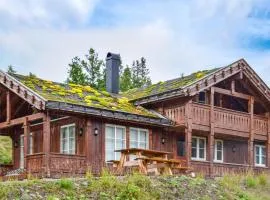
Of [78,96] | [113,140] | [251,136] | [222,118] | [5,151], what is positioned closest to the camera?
[78,96]

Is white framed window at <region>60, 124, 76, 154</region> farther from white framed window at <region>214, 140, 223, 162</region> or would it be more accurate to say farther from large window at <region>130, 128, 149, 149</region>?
white framed window at <region>214, 140, 223, 162</region>

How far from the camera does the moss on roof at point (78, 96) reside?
86.6 ft

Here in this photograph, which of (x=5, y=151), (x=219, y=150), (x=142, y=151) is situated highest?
(x=142, y=151)

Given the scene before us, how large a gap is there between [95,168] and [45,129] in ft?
10.2

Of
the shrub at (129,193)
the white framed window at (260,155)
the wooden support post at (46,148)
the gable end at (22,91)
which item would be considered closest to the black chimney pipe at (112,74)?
the gable end at (22,91)

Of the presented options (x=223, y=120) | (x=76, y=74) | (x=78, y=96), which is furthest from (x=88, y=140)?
(x=76, y=74)

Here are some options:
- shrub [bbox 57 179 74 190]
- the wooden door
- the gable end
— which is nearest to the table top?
the gable end

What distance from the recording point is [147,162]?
80.8 ft

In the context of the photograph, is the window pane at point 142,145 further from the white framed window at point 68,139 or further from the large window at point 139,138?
the white framed window at point 68,139

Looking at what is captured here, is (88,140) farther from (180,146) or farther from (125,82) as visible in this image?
(125,82)

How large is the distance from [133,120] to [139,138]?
1.49 metres

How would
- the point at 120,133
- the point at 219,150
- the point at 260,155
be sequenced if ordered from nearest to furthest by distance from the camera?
the point at 120,133 → the point at 219,150 → the point at 260,155

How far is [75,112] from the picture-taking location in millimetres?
25703

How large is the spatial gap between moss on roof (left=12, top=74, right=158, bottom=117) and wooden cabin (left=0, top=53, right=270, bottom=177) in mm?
49
